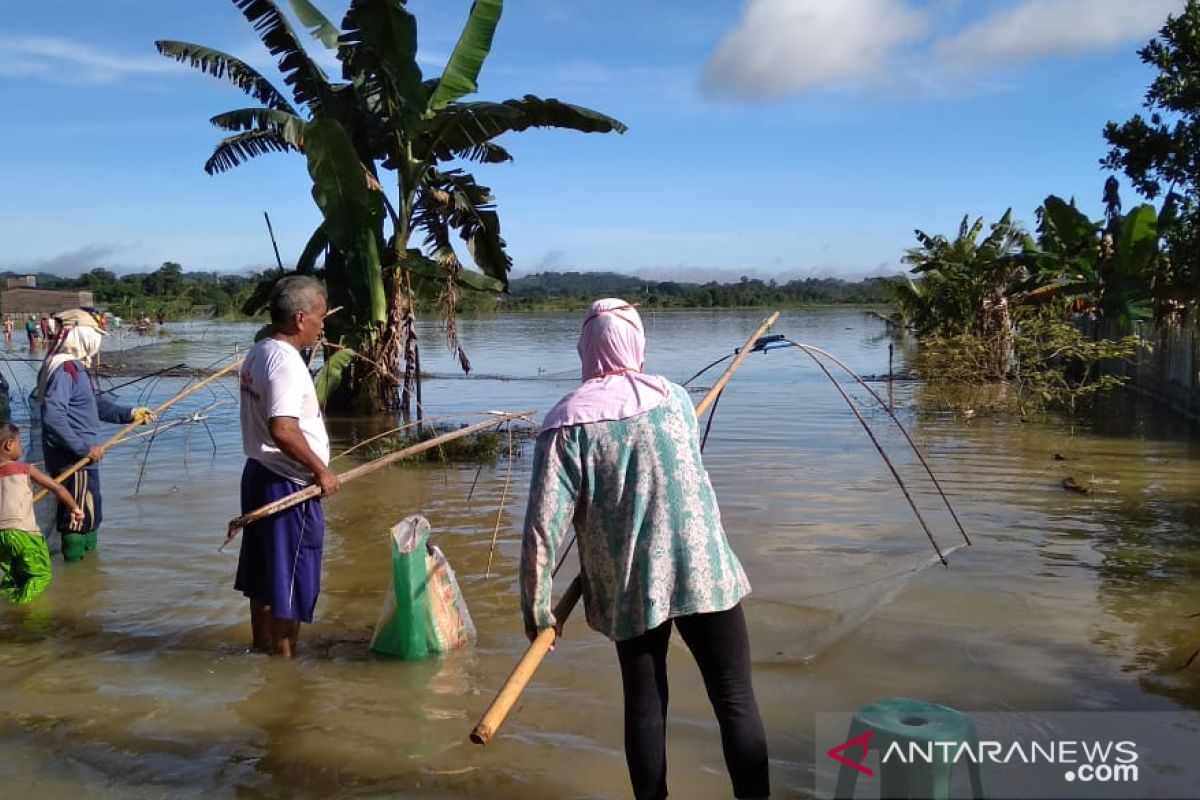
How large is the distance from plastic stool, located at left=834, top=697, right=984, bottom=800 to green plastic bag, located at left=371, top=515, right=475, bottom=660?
250cm

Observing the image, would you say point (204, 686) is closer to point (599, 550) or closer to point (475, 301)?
point (599, 550)

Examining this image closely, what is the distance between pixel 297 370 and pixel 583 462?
1752mm

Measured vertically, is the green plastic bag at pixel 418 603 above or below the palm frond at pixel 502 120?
below

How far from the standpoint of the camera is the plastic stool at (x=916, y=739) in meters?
1.97

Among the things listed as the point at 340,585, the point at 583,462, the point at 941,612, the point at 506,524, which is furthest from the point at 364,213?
the point at 583,462

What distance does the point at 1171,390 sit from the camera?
14.6 meters

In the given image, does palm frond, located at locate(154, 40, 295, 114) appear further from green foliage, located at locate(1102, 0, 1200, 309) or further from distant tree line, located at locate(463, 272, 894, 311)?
distant tree line, located at locate(463, 272, 894, 311)

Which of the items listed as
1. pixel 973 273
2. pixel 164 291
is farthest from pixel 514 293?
pixel 164 291

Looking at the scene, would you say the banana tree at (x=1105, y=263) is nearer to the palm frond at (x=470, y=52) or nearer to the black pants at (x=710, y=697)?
the palm frond at (x=470, y=52)

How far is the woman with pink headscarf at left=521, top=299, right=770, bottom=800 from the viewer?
258cm

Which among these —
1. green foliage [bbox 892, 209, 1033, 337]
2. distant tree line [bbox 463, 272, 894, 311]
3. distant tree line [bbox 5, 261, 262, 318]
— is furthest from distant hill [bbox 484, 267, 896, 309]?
green foliage [bbox 892, 209, 1033, 337]

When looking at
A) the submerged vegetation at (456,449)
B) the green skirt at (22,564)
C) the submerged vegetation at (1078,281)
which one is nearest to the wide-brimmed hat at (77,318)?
the green skirt at (22,564)

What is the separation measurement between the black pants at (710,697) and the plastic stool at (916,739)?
610 mm

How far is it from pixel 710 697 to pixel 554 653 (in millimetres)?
1846
